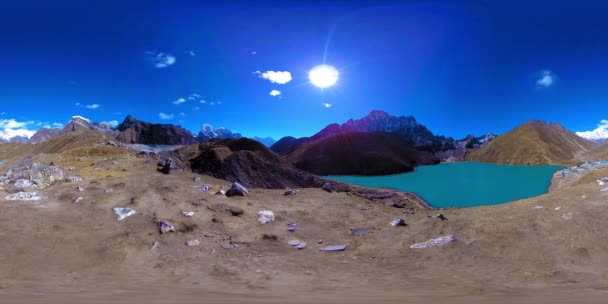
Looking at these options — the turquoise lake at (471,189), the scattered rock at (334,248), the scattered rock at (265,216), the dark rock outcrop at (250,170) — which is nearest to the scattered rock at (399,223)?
the scattered rock at (334,248)

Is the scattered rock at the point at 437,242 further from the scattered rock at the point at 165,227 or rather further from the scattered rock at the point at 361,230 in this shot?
the scattered rock at the point at 165,227

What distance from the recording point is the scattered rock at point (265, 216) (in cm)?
1981

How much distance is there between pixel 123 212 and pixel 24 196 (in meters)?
6.56

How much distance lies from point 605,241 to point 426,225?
7164 millimetres

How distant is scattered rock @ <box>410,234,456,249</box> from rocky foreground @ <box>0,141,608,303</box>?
0.05 m

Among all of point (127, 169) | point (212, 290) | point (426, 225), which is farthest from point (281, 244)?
point (127, 169)

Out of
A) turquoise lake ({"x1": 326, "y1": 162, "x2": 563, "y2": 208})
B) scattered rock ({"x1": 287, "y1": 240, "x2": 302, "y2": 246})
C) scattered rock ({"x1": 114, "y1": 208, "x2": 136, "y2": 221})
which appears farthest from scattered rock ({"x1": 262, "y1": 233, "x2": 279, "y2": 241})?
turquoise lake ({"x1": 326, "y1": 162, "x2": 563, "y2": 208})

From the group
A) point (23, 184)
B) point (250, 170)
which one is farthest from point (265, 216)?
point (250, 170)

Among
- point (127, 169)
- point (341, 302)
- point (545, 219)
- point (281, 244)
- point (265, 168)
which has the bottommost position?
point (341, 302)

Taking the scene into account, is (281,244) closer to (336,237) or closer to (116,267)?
(336,237)

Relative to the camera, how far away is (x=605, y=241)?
13.6 metres

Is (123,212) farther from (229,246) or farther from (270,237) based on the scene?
(270,237)

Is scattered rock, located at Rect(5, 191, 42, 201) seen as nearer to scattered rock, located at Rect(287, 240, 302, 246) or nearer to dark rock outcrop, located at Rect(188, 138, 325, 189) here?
scattered rock, located at Rect(287, 240, 302, 246)

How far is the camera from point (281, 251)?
15.9 metres
